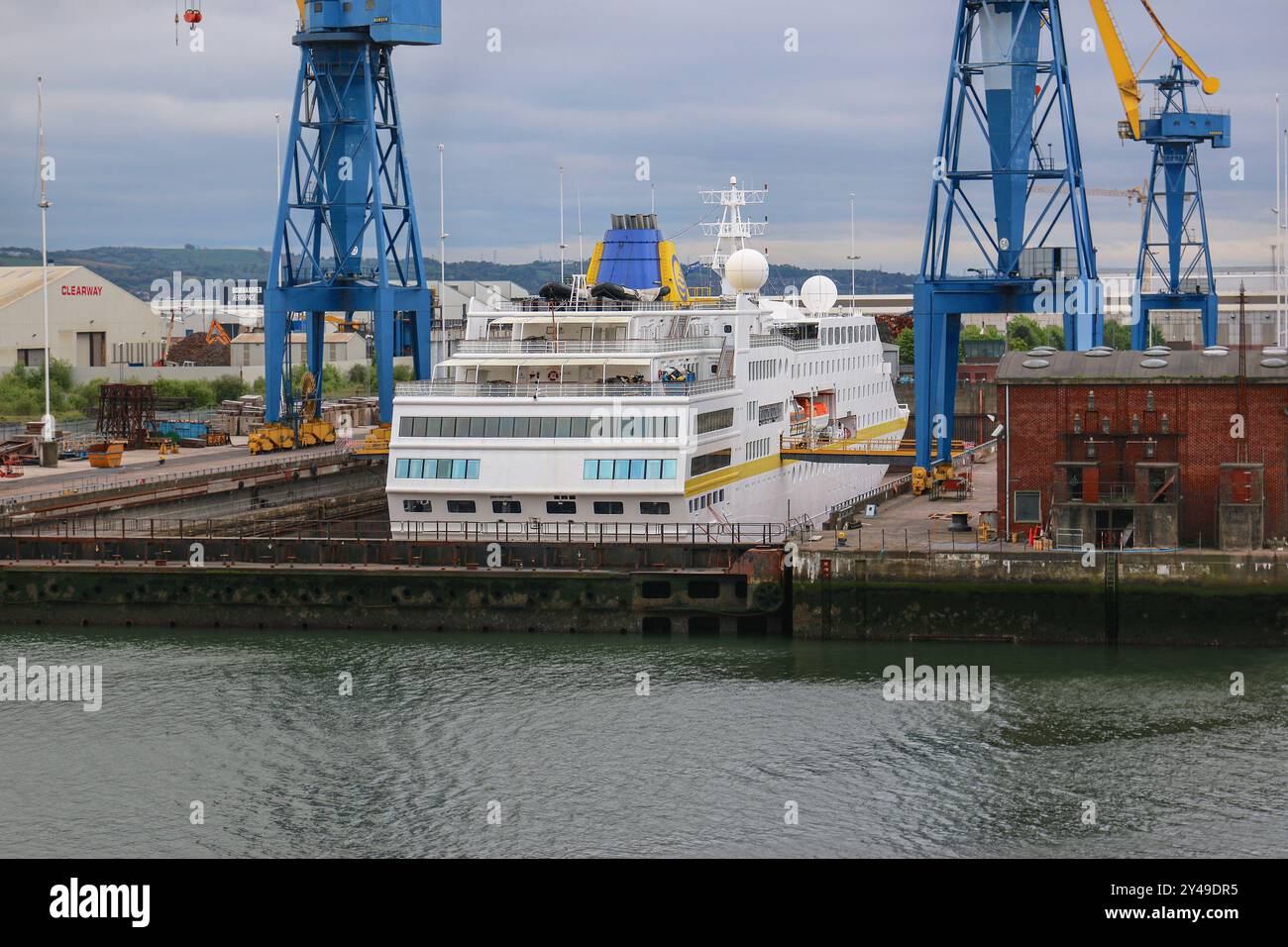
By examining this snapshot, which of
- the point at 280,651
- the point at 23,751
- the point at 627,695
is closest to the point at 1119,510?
the point at 627,695

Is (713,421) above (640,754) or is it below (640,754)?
above

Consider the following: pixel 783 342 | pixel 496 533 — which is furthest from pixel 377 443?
pixel 496 533

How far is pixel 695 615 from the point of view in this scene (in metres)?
52.8

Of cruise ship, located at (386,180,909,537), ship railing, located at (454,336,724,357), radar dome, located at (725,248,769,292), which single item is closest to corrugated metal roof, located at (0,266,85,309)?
cruise ship, located at (386,180,909,537)

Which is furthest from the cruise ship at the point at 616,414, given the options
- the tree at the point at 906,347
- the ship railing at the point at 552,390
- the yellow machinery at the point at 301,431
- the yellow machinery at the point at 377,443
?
the tree at the point at 906,347

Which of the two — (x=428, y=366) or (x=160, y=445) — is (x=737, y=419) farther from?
(x=160, y=445)

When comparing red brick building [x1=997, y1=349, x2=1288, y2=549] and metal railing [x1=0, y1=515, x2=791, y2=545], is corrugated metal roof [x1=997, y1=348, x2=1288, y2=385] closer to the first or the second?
red brick building [x1=997, y1=349, x2=1288, y2=549]

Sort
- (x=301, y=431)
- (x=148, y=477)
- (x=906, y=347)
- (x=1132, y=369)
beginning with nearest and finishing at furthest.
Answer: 1. (x=1132, y=369)
2. (x=148, y=477)
3. (x=301, y=431)
4. (x=906, y=347)

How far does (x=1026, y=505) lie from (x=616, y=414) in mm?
12380

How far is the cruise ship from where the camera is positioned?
54.8m

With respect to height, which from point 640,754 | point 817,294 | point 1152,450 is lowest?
point 640,754

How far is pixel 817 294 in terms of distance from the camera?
8388 centimetres

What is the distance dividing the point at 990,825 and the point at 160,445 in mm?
55700

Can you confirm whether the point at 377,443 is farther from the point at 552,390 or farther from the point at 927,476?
the point at 927,476
